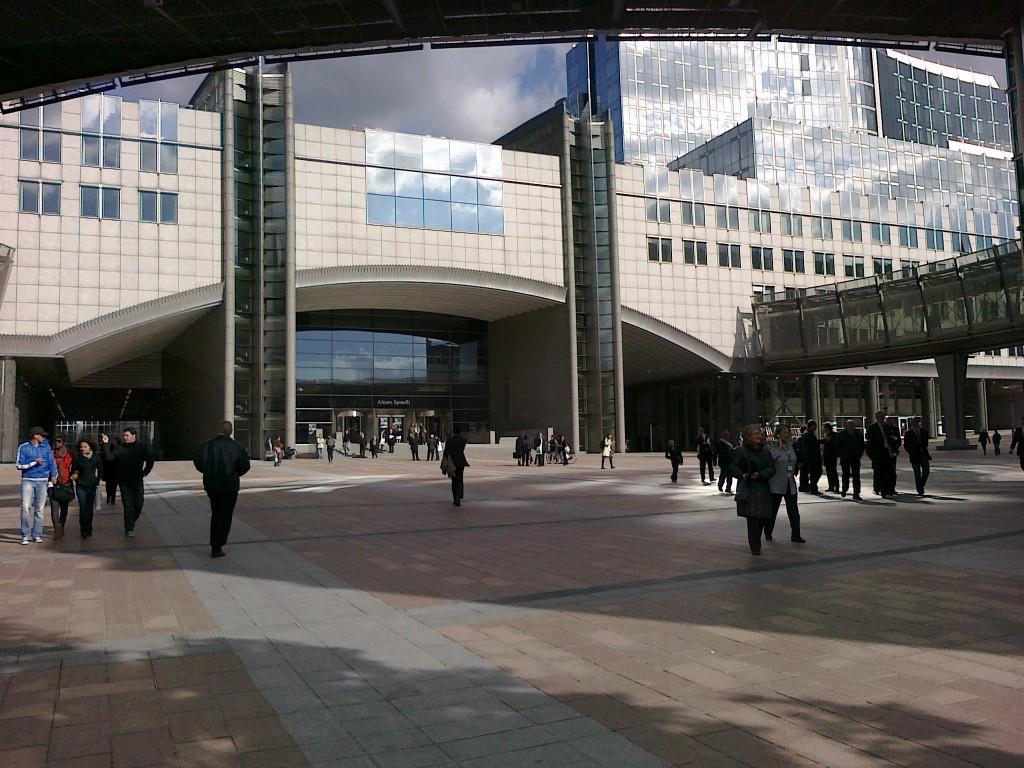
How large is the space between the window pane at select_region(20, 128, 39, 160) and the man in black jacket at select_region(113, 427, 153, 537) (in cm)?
3274

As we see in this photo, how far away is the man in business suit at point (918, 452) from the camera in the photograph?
16.6 metres

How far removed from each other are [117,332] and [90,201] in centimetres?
650

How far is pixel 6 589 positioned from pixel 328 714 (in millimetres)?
5426

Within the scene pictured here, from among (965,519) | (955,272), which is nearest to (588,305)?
(955,272)

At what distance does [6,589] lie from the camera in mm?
8008

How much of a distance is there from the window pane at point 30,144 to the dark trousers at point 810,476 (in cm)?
3779

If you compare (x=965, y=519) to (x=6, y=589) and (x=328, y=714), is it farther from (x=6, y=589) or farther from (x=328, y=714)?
(x=6, y=589)

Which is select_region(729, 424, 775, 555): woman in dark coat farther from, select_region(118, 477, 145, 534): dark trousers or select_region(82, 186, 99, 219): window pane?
select_region(82, 186, 99, 219): window pane

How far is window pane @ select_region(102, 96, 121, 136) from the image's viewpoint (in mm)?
39625

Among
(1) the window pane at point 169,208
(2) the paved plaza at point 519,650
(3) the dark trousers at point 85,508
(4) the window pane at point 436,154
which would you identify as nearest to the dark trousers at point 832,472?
(2) the paved plaza at point 519,650

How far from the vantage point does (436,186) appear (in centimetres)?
4762

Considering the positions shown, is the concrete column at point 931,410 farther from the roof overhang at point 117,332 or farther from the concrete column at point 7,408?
the concrete column at point 7,408

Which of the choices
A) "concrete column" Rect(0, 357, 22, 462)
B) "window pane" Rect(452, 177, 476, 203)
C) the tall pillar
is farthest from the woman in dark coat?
"window pane" Rect(452, 177, 476, 203)

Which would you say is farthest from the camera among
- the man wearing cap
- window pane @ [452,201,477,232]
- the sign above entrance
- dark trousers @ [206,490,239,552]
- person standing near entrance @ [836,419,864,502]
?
the sign above entrance
